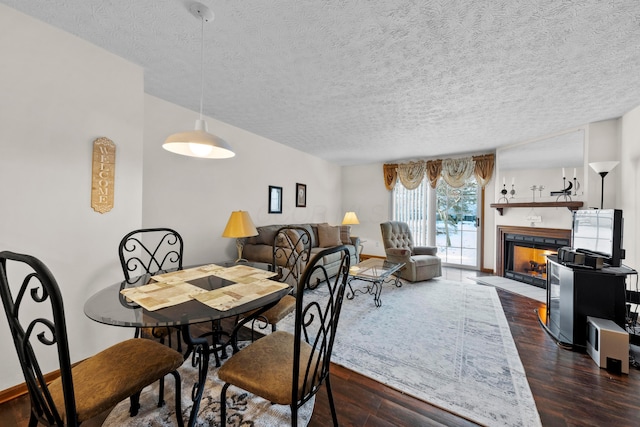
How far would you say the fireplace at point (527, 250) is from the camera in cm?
372

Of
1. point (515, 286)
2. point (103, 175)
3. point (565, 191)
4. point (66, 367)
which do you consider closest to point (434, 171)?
point (565, 191)

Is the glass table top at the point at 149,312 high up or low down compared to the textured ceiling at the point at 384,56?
down

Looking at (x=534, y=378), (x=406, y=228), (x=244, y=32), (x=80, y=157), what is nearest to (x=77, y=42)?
(x=80, y=157)

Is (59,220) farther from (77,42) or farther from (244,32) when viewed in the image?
(244,32)

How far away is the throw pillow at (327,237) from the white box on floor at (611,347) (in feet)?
10.9

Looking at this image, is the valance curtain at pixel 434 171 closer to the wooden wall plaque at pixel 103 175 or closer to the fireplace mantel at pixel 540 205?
the fireplace mantel at pixel 540 205

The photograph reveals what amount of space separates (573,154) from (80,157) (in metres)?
5.46

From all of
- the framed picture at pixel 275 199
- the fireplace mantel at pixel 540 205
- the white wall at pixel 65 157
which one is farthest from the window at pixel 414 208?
the white wall at pixel 65 157

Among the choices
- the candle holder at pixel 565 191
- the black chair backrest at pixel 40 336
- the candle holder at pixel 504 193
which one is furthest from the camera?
the candle holder at pixel 504 193

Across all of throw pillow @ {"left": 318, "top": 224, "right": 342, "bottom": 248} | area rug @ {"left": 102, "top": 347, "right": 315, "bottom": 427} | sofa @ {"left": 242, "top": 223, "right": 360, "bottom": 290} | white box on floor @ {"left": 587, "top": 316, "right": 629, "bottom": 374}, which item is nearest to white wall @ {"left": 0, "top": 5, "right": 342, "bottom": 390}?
area rug @ {"left": 102, "top": 347, "right": 315, "bottom": 427}

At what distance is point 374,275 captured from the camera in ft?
10.5

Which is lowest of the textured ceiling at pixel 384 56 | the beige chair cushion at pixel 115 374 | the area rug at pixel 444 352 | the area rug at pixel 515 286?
the area rug at pixel 444 352

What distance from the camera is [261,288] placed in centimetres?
144

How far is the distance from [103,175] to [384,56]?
2.35 meters
